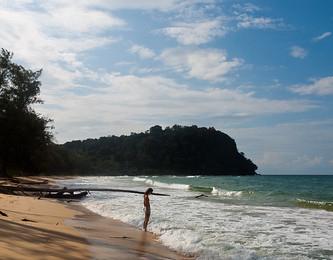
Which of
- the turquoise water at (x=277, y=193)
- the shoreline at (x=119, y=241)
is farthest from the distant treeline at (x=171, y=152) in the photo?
the shoreline at (x=119, y=241)

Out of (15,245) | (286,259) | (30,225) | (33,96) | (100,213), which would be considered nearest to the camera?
(15,245)

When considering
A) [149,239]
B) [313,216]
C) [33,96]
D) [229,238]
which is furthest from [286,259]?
[33,96]

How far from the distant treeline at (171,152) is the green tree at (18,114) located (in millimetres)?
90053

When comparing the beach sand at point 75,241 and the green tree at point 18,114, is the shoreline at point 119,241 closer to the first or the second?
the beach sand at point 75,241

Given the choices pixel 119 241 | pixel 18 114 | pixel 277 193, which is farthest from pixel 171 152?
pixel 119 241

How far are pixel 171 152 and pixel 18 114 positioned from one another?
110668mm

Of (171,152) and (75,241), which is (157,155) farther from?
(75,241)

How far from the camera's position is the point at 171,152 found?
161 m

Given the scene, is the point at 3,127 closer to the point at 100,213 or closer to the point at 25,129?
the point at 25,129

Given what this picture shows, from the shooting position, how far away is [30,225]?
14094mm

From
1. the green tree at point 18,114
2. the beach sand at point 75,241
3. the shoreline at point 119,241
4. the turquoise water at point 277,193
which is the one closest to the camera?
the beach sand at point 75,241

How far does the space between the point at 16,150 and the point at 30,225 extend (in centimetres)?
4658

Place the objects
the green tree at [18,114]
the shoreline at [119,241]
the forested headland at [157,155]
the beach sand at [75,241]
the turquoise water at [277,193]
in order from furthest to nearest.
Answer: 1. the forested headland at [157,155]
2. the green tree at [18,114]
3. the turquoise water at [277,193]
4. the shoreline at [119,241]
5. the beach sand at [75,241]

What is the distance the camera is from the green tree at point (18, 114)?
51.8 meters
